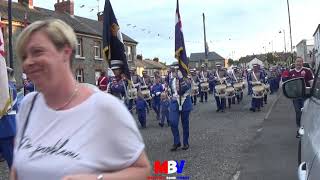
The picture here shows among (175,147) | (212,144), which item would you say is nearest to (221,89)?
(212,144)

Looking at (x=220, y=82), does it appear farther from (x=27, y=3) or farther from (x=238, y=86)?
(x=27, y=3)

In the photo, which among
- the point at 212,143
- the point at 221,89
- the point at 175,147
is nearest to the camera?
the point at 175,147

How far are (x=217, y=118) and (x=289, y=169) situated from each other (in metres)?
9.34

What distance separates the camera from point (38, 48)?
2135 millimetres

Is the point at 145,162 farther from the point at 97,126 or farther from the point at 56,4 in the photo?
the point at 56,4

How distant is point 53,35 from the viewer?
7.05ft

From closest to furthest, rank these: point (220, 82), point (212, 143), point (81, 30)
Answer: point (212, 143)
point (220, 82)
point (81, 30)

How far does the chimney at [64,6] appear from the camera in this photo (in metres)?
42.0

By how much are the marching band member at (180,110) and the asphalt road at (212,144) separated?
0.28m

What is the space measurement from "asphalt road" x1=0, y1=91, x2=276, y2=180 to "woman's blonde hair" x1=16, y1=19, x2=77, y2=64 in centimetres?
568

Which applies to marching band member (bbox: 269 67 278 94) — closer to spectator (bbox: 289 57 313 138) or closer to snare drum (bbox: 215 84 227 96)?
snare drum (bbox: 215 84 227 96)

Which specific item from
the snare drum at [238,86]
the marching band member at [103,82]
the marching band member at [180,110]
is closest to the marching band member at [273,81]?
the snare drum at [238,86]

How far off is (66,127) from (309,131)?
6.61ft

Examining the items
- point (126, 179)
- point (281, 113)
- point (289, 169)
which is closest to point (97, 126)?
point (126, 179)
